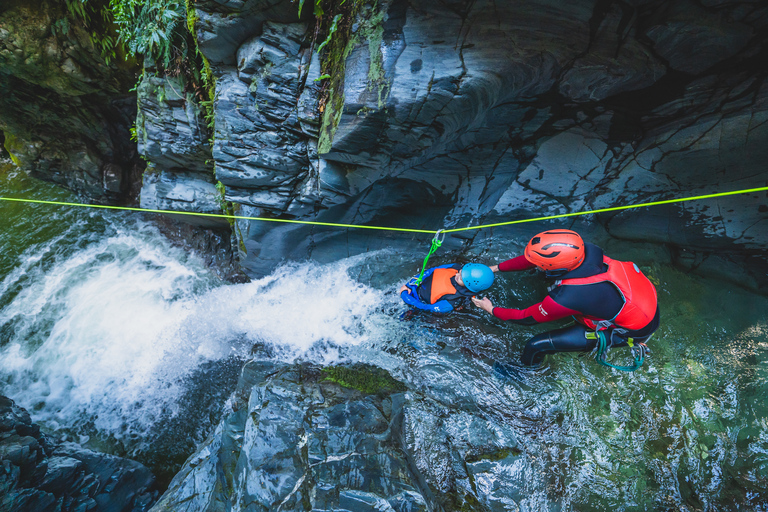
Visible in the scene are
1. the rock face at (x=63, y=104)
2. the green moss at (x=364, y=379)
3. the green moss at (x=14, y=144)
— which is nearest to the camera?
the green moss at (x=364, y=379)

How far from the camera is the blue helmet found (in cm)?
294

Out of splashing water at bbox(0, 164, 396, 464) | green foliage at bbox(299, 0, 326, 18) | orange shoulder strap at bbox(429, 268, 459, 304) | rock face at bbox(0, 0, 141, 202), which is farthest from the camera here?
rock face at bbox(0, 0, 141, 202)

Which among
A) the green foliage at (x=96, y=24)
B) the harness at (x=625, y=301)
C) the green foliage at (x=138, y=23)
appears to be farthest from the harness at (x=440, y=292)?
the green foliage at (x=96, y=24)

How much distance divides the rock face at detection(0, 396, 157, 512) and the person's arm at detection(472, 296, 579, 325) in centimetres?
453

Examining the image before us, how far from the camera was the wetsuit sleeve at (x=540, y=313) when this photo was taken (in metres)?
2.64

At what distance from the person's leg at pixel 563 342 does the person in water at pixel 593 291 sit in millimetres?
44

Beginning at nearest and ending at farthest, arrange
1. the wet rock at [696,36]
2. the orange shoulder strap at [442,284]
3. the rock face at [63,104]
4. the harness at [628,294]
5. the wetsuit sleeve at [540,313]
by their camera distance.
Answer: the wet rock at [696,36] < the harness at [628,294] < the wetsuit sleeve at [540,313] < the orange shoulder strap at [442,284] < the rock face at [63,104]

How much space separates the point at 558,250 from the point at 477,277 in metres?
0.74

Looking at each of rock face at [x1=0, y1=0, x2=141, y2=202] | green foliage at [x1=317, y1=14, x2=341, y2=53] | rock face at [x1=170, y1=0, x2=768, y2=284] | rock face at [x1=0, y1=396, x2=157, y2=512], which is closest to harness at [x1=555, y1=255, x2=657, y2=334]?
rock face at [x1=170, y1=0, x2=768, y2=284]

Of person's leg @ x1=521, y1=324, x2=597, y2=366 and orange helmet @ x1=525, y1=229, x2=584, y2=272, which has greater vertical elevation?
orange helmet @ x1=525, y1=229, x2=584, y2=272

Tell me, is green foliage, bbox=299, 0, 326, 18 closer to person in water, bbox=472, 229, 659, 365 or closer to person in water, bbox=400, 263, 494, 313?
person in water, bbox=400, 263, 494, 313

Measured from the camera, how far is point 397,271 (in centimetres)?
445

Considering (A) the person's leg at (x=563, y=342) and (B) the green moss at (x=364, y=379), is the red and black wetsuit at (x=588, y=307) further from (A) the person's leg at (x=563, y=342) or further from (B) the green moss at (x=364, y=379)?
(B) the green moss at (x=364, y=379)

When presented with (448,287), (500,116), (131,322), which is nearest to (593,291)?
(448,287)
